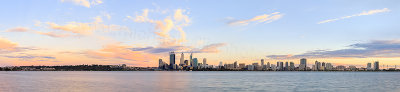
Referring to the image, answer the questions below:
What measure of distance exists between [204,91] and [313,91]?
2036 centimetres

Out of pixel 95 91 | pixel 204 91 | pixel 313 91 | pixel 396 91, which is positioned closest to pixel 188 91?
pixel 204 91

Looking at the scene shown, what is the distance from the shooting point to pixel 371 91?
6900cm

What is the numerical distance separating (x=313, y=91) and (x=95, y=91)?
3993cm

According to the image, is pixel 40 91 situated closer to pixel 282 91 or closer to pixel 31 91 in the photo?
pixel 31 91

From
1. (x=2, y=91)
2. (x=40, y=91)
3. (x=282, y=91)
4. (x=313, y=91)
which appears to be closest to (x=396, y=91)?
(x=313, y=91)

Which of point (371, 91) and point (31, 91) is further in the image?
point (371, 91)

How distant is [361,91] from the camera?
69.4 m

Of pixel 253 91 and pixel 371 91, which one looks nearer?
pixel 253 91

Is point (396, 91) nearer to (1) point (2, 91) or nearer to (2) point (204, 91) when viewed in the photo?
(2) point (204, 91)

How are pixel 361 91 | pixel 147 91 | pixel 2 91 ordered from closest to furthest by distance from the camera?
pixel 2 91, pixel 147 91, pixel 361 91

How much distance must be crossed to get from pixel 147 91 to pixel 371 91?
43.2 m

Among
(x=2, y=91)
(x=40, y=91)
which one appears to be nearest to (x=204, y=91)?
(x=40, y=91)

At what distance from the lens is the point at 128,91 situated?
64188 millimetres

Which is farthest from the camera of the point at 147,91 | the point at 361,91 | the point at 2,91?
the point at 361,91
